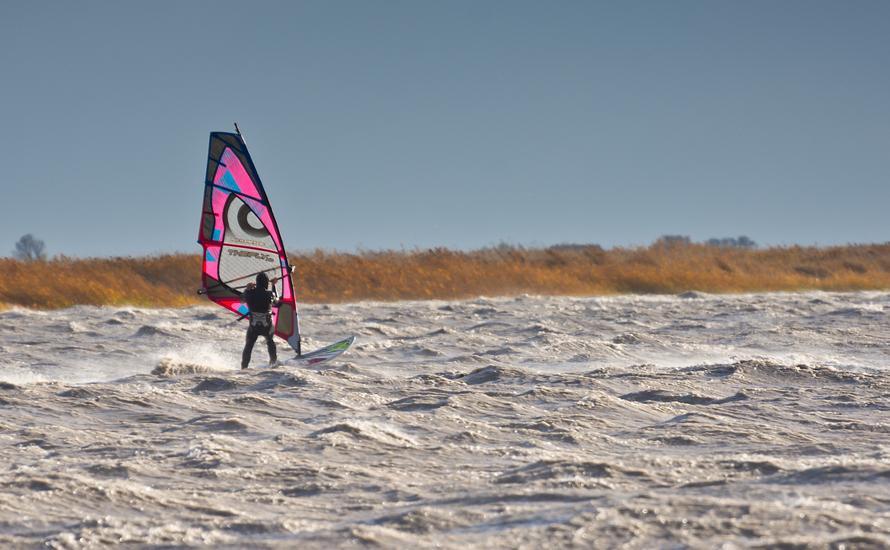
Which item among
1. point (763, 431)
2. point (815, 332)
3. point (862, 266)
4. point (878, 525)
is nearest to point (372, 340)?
point (815, 332)

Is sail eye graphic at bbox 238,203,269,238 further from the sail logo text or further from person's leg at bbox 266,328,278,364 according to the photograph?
person's leg at bbox 266,328,278,364

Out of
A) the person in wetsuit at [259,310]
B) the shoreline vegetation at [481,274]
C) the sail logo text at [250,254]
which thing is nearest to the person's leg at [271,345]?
the person in wetsuit at [259,310]

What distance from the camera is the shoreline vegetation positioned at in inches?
1007

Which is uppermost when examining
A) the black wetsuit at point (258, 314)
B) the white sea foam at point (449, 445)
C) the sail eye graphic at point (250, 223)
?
the sail eye graphic at point (250, 223)

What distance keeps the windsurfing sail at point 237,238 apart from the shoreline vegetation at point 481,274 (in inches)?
Answer: 399

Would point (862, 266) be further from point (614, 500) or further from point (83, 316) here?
point (614, 500)

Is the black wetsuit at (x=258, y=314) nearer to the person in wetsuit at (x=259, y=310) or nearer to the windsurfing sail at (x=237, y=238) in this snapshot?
the person in wetsuit at (x=259, y=310)

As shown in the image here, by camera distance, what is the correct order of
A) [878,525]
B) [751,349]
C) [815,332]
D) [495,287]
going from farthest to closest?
1. [495,287]
2. [815,332]
3. [751,349]
4. [878,525]

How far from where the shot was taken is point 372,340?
18.8 meters

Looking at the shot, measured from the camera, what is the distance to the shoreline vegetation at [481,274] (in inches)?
1007

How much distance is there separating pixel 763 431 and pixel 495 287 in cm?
2026

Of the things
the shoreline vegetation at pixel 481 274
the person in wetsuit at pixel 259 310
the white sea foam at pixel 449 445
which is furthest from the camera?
the shoreline vegetation at pixel 481 274

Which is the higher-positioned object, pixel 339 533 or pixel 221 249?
pixel 221 249

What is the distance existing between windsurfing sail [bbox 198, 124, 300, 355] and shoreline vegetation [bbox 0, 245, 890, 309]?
33.2ft
